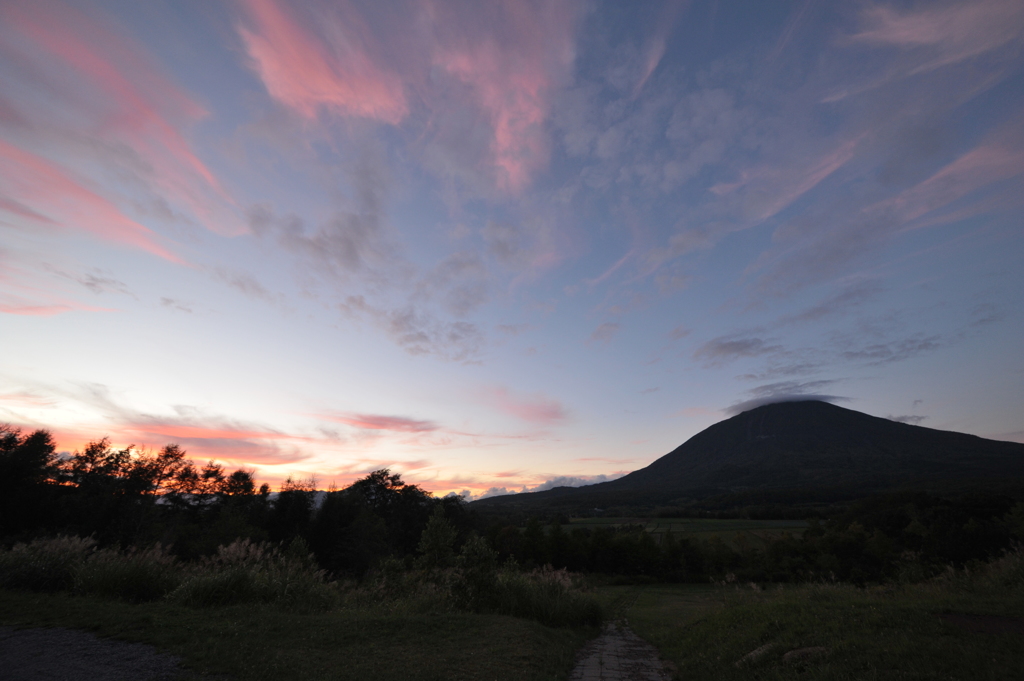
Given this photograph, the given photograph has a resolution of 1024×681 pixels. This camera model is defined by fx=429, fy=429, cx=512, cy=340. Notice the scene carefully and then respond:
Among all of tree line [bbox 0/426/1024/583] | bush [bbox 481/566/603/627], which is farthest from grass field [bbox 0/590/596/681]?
tree line [bbox 0/426/1024/583]

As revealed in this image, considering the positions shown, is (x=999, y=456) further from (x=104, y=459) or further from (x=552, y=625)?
(x=104, y=459)

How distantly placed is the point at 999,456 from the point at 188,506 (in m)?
239

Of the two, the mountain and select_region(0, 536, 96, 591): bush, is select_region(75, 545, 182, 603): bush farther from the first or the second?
the mountain

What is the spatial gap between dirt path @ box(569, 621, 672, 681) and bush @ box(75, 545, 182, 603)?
10.2 m

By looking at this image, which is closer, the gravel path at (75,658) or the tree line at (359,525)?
the gravel path at (75,658)

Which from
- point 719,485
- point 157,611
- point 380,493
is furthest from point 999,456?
point 157,611

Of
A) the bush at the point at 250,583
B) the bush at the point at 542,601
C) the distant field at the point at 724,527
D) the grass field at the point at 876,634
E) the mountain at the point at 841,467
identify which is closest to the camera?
the grass field at the point at 876,634

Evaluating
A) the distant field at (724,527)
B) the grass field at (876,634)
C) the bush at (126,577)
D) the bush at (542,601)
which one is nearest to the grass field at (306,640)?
the bush at (126,577)

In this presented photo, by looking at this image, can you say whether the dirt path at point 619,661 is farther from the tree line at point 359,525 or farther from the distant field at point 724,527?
the distant field at point 724,527

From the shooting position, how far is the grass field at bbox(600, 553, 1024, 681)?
21.0 ft

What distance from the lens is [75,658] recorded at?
241 inches

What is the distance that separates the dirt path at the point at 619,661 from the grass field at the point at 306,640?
0.67 meters

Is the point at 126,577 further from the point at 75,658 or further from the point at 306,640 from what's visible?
the point at 306,640

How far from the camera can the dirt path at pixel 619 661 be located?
979 centimetres
